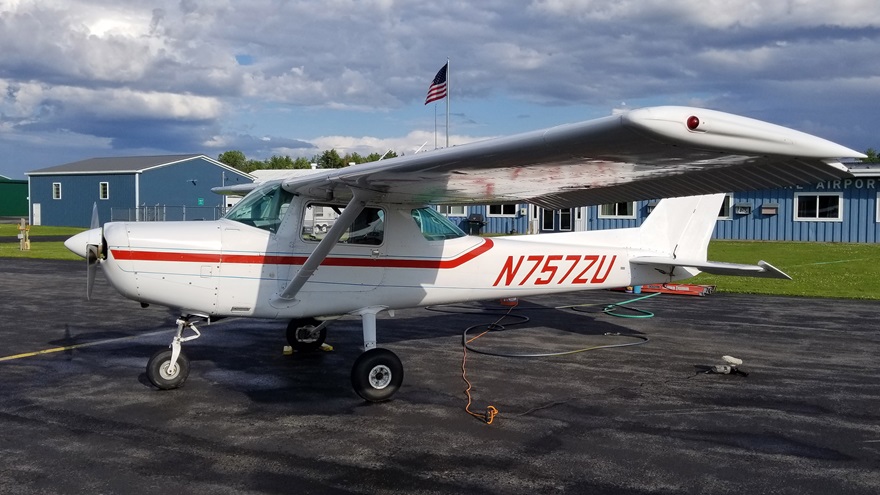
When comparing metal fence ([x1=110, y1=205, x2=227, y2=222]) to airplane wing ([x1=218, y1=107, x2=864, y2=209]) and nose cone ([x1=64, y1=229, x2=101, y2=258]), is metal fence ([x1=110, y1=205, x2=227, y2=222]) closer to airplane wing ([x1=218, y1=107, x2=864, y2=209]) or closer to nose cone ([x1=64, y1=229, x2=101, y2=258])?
nose cone ([x1=64, y1=229, x2=101, y2=258])

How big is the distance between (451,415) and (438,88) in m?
21.2

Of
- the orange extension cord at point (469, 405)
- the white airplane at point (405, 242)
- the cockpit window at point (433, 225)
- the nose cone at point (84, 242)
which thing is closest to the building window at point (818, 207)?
the white airplane at point (405, 242)

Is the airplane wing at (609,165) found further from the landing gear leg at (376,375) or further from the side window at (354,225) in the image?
the landing gear leg at (376,375)

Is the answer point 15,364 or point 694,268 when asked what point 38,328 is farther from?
point 694,268

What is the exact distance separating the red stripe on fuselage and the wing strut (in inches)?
11.0

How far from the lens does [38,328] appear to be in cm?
1064

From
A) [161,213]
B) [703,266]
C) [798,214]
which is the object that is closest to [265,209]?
[703,266]

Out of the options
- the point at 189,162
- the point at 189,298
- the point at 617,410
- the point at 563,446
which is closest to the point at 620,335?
the point at 617,410

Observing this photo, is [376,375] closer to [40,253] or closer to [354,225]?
[354,225]

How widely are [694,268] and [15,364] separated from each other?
8611 millimetres

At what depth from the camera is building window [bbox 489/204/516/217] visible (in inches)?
1485

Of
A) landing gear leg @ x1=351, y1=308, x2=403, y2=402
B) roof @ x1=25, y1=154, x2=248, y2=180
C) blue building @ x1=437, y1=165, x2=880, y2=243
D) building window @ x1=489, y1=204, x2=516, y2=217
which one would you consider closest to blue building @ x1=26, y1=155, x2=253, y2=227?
roof @ x1=25, y1=154, x2=248, y2=180

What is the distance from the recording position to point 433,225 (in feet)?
25.8

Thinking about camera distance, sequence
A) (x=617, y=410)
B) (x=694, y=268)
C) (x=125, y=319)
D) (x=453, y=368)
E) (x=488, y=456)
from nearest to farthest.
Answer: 1. (x=488, y=456)
2. (x=617, y=410)
3. (x=453, y=368)
4. (x=694, y=268)
5. (x=125, y=319)
